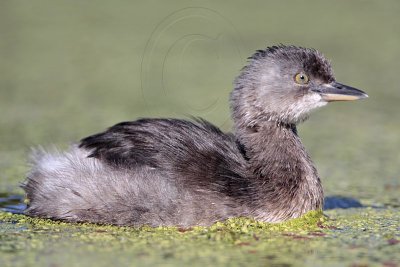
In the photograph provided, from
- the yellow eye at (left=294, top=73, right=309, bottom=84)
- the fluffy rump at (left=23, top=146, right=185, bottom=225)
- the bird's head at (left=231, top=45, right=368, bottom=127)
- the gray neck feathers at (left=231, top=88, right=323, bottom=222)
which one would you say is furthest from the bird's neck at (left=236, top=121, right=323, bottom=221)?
the fluffy rump at (left=23, top=146, right=185, bottom=225)

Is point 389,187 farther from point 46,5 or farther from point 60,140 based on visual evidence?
point 46,5

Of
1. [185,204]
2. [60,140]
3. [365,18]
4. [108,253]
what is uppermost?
[365,18]

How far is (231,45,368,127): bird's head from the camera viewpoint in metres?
6.73

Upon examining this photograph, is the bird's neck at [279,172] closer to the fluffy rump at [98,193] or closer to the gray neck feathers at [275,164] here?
the gray neck feathers at [275,164]

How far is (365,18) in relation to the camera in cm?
1642

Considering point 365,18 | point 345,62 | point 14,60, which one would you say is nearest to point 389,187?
point 345,62

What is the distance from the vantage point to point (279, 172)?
6.54m

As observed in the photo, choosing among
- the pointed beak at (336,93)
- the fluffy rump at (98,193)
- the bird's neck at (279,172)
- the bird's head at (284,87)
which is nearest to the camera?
the fluffy rump at (98,193)

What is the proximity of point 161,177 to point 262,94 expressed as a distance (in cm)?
118

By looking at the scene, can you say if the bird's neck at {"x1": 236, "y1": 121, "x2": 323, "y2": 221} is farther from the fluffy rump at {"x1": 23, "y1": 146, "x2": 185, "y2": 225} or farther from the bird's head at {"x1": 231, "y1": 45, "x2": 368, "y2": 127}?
the fluffy rump at {"x1": 23, "y1": 146, "x2": 185, "y2": 225}

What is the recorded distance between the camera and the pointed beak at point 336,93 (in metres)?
6.84

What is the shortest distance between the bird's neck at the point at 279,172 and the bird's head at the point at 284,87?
0.10 m

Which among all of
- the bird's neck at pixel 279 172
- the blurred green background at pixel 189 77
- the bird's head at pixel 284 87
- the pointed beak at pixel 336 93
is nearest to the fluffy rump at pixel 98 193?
the blurred green background at pixel 189 77

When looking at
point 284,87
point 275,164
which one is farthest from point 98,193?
point 284,87
